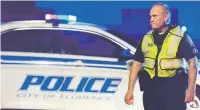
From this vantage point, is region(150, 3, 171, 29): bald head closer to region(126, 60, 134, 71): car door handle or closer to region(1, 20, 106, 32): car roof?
region(126, 60, 134, 71): car door handle

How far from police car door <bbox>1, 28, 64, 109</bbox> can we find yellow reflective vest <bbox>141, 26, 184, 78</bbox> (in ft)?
3.24

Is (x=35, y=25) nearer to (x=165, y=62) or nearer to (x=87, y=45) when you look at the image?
(x=87, y=45)

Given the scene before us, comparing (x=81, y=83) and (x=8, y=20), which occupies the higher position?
(x=8, y=20)

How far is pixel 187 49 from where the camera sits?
4125 millimetres

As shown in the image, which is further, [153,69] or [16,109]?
[16,109]

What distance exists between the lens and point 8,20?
453 centimetres

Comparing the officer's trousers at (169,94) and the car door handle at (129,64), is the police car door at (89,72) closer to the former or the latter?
the car door handle at (129,64)

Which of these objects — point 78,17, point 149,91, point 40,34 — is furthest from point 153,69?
point 40,34

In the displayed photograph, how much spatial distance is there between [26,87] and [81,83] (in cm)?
62

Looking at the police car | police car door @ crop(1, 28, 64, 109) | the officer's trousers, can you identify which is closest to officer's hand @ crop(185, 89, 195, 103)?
the officer's trousers

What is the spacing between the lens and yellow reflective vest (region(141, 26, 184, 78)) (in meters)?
4.18

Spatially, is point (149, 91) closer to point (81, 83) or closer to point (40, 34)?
point (81, 83)

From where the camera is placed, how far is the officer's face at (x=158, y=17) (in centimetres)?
421

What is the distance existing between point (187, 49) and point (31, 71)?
1.73 metres
